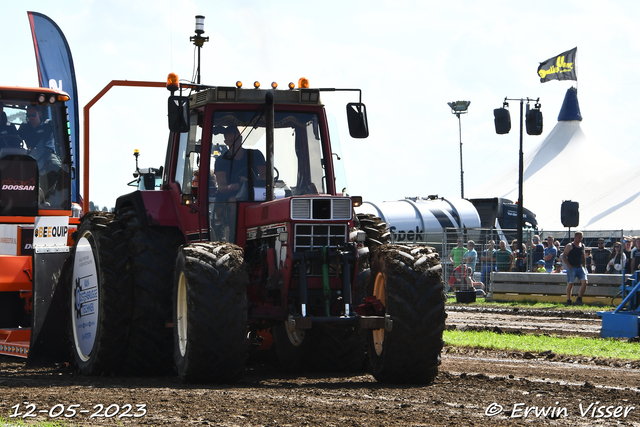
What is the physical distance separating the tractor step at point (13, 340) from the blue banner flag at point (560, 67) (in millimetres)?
21982

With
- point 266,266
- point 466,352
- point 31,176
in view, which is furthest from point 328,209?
point 31,176

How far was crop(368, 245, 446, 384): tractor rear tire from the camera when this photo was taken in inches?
285

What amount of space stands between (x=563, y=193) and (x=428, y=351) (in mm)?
32813

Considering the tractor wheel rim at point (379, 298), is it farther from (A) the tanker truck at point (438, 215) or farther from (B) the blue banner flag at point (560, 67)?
(A) the tanker truck at point (438, 215)

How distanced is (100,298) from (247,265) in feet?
6.70

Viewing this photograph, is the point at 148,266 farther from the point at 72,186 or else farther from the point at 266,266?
the point at 72,186

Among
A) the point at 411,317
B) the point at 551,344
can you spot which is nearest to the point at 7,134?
the point at 411,317

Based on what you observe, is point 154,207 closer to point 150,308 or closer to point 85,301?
point 150,308

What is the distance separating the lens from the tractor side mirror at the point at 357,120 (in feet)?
27.7

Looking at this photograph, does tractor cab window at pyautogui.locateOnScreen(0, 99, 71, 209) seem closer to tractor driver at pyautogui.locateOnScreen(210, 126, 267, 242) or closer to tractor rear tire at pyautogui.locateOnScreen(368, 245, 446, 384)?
tractor driver at pyautogui.locateOnScreen(210, 126, 267, 242)

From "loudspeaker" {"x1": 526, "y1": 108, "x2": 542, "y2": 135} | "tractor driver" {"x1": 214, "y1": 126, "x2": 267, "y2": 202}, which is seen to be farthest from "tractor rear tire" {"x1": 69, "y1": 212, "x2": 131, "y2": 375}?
"loudspeaker" {"x1": 526, "y1": 108, "x2": 542, "y2": 135}

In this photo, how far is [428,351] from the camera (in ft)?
23.9

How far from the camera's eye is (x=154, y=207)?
8875 millimetres
